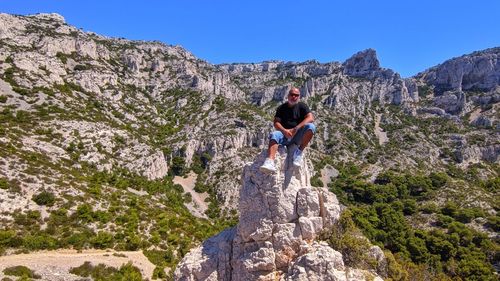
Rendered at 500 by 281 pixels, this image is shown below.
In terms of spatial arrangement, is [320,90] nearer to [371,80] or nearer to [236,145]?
[371,80]

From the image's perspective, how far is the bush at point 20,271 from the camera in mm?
22812

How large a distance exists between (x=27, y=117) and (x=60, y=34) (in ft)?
206

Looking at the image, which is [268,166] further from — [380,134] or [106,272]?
[380,134]

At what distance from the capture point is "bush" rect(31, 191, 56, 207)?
120ft

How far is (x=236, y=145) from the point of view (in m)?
92.9

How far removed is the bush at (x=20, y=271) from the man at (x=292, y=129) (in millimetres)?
21483

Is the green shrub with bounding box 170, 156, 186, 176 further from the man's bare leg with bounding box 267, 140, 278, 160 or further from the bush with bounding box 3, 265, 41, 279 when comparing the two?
the man's bare leg with bounding box 267, 140, 278, 160

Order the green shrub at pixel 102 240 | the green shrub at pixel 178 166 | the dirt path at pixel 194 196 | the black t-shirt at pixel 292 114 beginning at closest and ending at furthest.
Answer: the black t-shirt at pixel 292 114, the green shrub at pixel 102 240, the dirt path at pixel 194 196, the green shrub at pixel 178 166

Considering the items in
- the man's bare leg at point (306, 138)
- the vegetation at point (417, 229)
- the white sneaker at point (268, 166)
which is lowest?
the vegetation at point (417, 229)

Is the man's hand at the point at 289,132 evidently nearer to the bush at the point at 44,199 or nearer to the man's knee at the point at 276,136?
the man's knee at the point at 276,136

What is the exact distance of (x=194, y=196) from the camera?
253 ft

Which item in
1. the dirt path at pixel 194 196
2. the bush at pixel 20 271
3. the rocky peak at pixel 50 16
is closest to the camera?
the bush at pixel 20 271

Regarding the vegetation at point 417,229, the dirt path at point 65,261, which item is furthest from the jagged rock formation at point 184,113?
the vegetation at point 417,229

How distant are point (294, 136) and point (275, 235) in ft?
11.9
